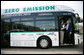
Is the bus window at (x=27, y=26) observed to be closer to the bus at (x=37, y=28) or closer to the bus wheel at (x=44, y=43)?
the bus at (x=37, y=28)

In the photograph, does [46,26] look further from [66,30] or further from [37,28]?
[66,30]

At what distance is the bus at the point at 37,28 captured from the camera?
834 centimetres

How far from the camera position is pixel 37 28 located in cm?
846

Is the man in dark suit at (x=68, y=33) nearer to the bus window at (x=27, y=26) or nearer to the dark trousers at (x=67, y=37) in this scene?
the dark trousers at (x=67, y=37)

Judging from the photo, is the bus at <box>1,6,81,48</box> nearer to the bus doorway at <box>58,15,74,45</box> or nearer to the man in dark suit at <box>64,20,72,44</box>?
the bus doorway at <box>58,15,74,45</box>

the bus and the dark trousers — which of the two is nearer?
the bus

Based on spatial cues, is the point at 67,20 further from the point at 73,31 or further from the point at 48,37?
the point at 48,37

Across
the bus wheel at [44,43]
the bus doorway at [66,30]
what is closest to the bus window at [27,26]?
the bus wheel at [44,43]

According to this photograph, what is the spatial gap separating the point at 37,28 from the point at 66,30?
212 cm

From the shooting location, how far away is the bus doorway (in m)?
8.40

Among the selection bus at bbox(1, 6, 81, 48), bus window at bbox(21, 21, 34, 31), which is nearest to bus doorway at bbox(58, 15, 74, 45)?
bus at bbox(1, 6, 81, 48)

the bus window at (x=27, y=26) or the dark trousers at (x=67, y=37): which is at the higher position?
the bus window at (x=27, y=26)

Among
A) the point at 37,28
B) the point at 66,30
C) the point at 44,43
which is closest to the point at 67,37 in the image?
the point at 66,30

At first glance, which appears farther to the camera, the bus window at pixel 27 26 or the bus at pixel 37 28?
the bus window at pixel 27 26
